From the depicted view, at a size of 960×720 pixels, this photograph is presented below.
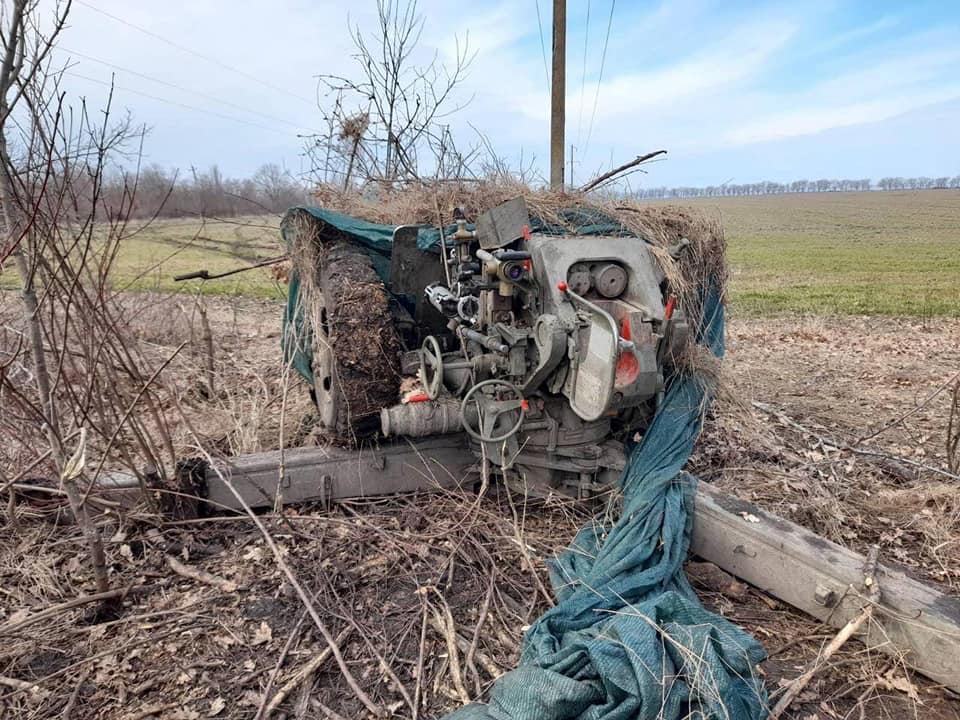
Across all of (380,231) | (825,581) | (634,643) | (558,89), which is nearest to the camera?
(634,643)

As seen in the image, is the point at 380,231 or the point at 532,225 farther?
the point at 380,231

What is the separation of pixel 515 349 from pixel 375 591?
1454 millimetres

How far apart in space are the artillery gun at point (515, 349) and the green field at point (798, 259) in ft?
3.99

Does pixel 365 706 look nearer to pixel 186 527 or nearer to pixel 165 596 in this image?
pixel 165 596

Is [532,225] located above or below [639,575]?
above

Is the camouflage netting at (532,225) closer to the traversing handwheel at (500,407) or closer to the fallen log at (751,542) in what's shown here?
the fallen log at (751,542)

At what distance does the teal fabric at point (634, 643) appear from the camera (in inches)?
88.6

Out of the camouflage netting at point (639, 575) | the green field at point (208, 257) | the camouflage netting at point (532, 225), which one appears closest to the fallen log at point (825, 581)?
the camouflage netting at point (639, 575)

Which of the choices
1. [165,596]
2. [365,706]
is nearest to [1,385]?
[165,596]

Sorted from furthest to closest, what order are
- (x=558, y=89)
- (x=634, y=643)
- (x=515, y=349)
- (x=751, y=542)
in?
(x=558, y=89), (x=515, y=349), (x=751, y=542), (x=634, y=643)

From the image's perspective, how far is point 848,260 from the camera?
27.6 metres

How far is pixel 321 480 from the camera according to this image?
4164mm

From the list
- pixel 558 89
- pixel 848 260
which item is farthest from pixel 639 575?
pixel 848 260

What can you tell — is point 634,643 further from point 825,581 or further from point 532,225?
point 532,225
